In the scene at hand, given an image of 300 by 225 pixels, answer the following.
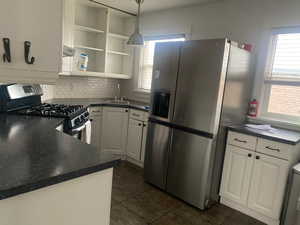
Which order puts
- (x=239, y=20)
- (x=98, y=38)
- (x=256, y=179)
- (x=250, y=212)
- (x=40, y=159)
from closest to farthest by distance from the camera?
(x=40, y=159), (x=256, y=179), (x=250, y=212), (x=239, y=20), (x=98, y=38)

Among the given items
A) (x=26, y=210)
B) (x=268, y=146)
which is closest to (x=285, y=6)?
(x=268, y=146)

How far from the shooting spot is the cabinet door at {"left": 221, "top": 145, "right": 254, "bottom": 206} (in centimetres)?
247

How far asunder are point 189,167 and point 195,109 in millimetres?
677

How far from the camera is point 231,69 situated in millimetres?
2426

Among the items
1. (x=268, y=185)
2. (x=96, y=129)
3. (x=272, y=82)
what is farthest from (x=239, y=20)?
(x=96, y=129)

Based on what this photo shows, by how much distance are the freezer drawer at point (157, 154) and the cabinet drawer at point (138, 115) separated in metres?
0.44

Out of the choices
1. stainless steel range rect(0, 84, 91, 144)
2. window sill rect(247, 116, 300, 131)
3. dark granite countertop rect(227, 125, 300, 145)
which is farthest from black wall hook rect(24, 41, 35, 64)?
window sill rect(247, 116, 300, 131)

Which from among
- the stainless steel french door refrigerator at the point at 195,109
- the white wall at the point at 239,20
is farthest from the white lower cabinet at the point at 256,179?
the white wall at the point at 239,20

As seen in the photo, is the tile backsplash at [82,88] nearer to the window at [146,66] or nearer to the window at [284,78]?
the window at [146,66]

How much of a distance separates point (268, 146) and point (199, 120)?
0.74m

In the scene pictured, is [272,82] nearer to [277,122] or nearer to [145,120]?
[277,122]

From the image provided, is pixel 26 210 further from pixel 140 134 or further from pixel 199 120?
pixel 140 134

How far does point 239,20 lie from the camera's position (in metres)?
3.01

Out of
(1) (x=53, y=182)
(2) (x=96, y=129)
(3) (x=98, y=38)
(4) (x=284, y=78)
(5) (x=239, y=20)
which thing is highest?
(5) (x=239, y=20)
